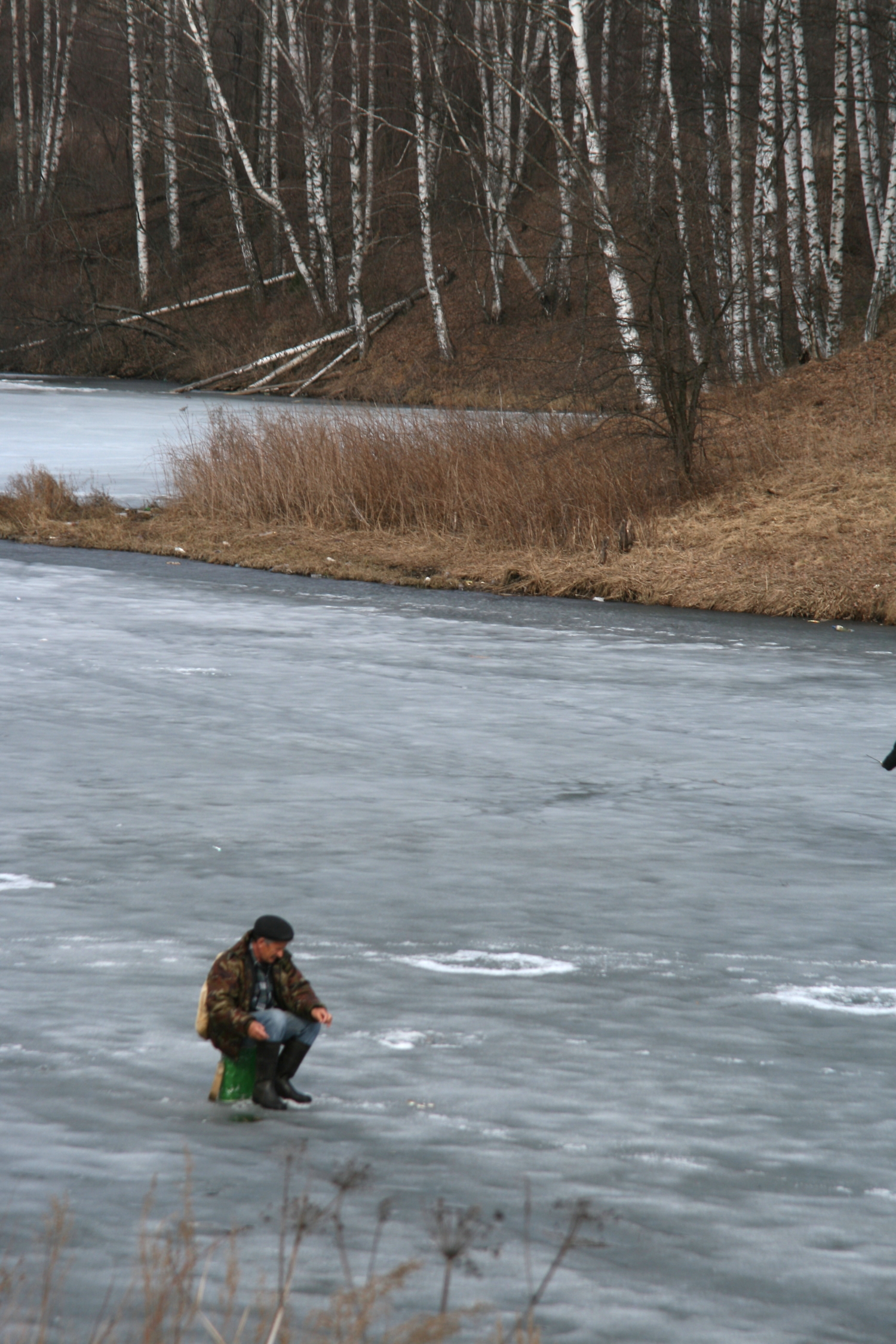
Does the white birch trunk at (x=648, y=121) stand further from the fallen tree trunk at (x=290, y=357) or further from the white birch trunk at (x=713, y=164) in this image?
the fallen tree trunk at (x=290, y=357)

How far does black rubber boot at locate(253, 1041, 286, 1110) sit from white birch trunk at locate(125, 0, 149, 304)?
32374 millimetres

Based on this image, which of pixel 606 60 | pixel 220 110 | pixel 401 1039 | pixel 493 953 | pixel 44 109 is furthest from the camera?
pixel 44 109

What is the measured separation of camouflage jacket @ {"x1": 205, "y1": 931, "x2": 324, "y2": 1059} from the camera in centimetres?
359

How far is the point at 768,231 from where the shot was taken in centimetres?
2169

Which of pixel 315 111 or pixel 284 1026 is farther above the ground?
pixel 315 111

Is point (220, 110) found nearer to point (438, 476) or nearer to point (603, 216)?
point (603, 216)

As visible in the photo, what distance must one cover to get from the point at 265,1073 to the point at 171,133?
37551mm

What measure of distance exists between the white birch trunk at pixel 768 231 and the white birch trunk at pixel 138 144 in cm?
1609

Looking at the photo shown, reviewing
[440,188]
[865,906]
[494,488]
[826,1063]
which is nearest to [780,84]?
[494,488]

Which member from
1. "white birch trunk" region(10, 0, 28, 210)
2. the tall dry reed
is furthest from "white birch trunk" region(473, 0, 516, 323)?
"white birch trunk" region(10, 0, 28, 210)

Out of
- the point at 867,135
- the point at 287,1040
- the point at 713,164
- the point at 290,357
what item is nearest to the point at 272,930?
the point at 287,1040

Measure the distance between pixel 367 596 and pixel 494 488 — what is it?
9.29 ft

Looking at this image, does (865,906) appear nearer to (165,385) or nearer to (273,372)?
(273,372)

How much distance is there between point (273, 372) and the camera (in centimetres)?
3278
